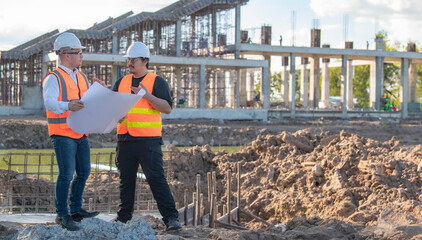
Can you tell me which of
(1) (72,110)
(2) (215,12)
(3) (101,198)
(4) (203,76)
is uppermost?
(2) (215,12)

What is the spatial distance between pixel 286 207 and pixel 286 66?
41521 millimetres

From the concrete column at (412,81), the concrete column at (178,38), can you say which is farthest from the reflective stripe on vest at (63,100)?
the concrete column at (412,81)

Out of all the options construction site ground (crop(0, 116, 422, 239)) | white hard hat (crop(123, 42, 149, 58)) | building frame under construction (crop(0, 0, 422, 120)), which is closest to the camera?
white hard hat (crop(123, 42, 149, 58))

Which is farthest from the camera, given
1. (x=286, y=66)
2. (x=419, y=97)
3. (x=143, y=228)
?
(x=419, y=97)

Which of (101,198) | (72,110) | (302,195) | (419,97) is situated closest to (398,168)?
(302,195)

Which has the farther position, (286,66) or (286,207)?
(286,66)

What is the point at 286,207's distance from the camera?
9844mm

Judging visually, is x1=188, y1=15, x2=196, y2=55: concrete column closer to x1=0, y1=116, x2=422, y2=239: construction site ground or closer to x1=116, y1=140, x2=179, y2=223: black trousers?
x1=0, y1=116, x2=422, y2=239: construction site ground

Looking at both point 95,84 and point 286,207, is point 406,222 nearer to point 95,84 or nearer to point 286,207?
point 286,207

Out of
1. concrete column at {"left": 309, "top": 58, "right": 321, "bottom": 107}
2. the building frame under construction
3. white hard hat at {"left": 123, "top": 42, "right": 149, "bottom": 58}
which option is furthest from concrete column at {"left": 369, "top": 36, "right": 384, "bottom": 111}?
white hard hat at {"left": 123, "top": 42, "right": 149, "bottom": 58}

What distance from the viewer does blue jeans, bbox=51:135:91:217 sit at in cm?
531

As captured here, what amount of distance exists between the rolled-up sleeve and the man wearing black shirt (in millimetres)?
730

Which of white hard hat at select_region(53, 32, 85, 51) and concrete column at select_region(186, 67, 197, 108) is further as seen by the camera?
concrete column at select_region(186, 67, 197, 108)

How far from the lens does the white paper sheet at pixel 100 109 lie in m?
5.26
